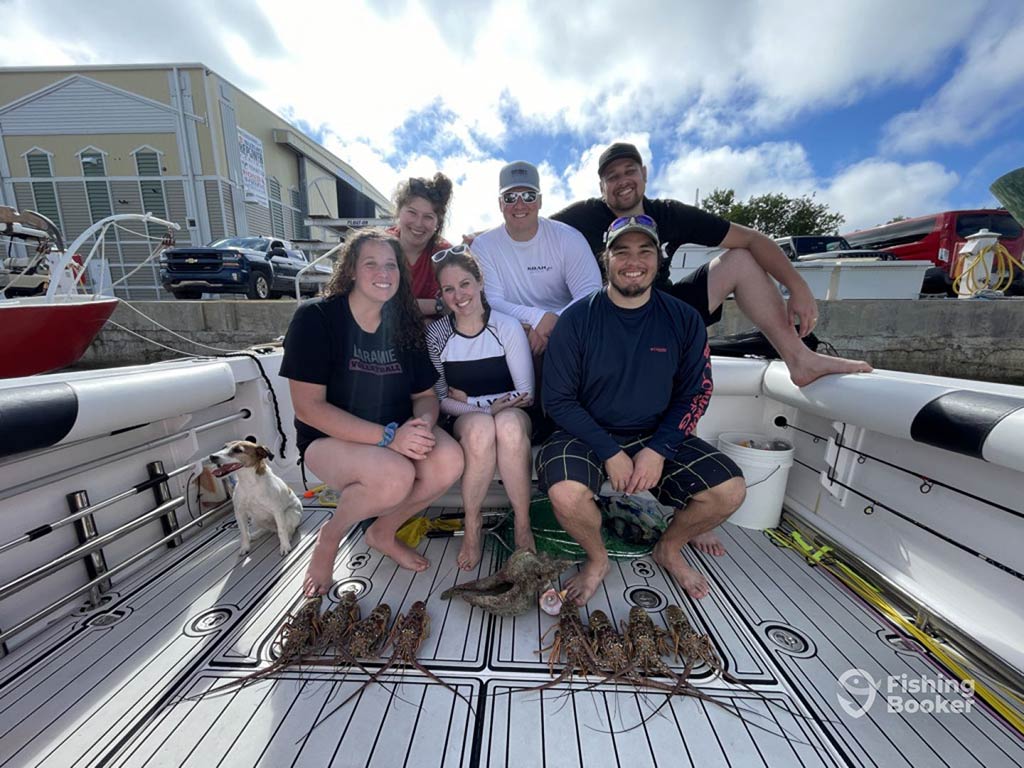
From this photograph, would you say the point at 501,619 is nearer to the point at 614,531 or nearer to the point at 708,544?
the point at 614,531

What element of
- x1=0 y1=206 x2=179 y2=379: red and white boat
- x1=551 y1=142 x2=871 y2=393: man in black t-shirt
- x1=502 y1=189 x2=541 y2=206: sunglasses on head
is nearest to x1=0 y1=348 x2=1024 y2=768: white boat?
x1=551 y1=142 x2=871 y2=393: man in black t-shirt

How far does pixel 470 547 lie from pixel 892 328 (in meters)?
7.66

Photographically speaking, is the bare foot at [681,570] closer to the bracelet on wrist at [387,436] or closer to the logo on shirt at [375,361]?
the bracelet on wrist at [387,436]

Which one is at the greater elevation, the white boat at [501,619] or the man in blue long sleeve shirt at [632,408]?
the man in blue long sleeve shirt at [632,408]

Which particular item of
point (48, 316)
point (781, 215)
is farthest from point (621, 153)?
point (781, 215)

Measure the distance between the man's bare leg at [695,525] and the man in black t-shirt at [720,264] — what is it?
74 centimetres

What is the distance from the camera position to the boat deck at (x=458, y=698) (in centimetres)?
108

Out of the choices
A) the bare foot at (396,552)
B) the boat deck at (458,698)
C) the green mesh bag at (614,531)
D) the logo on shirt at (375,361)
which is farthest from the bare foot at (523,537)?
the logo on shirt at (375,361)

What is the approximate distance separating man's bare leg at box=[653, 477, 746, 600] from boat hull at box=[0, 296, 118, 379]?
454 cm

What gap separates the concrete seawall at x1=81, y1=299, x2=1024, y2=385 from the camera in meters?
6.30

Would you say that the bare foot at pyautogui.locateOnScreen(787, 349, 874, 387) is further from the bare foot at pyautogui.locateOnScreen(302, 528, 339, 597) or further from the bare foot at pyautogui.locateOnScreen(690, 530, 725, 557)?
the bare foot at pyautogui.locateOnScreen(302, 528, 339, 597)

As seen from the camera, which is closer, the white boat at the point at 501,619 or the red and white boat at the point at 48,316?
the white boat at the point at 501,619

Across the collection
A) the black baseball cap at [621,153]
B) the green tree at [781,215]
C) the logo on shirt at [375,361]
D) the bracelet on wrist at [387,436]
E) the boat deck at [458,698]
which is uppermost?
the green tree at [781,215]

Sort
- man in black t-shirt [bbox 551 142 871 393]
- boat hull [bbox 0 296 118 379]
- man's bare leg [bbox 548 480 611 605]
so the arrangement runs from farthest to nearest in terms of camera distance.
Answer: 1. boat hull [bbox 0 296 118 379]
2. man in black t-shirt [bbox 551 142 871 393]
3. man's bare leg [bbox 548 480 611 605]
